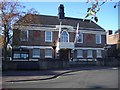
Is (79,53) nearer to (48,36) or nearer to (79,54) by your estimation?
(79,54)

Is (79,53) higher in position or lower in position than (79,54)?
higher

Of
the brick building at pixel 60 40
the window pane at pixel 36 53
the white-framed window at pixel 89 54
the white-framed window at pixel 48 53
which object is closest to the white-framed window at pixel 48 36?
the brick building at pixel 60 40

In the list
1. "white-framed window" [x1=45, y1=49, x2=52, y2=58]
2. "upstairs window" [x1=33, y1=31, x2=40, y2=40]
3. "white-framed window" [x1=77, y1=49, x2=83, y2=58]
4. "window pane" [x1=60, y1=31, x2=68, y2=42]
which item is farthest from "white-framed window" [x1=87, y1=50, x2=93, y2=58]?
"upstairs window" [x1=33, y1=31, x2=40, y2=40]

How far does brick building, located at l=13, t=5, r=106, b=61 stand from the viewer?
159 ft

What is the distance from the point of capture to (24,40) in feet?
159

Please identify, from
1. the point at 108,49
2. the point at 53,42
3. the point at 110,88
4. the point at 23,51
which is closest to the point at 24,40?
the point at 23,51

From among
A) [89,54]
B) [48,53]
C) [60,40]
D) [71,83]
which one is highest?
[60,40]

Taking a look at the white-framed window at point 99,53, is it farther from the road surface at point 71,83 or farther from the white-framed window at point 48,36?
the road surface at point 71,83

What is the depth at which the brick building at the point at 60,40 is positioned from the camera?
1904 inches

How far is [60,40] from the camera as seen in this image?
→ 5034 cm

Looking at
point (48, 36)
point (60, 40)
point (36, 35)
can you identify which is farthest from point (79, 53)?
point (36, 35)

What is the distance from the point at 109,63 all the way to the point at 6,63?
2085cm

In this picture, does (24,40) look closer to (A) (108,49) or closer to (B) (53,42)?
(B) (53,42)

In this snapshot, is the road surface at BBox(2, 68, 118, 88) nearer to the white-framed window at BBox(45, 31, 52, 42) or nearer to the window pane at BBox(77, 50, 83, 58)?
the white-framed window at BBox(45, 31, 52, 42)
